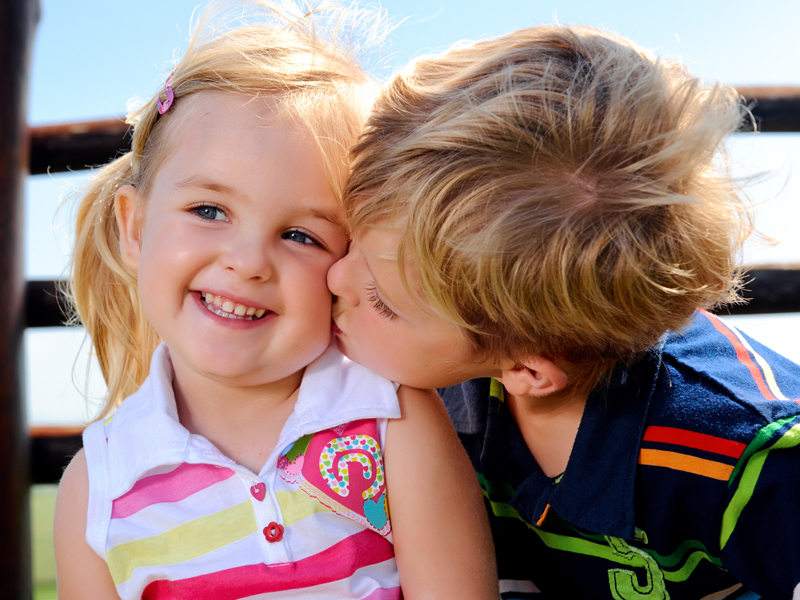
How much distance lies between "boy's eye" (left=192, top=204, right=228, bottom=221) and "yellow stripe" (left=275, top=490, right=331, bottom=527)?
410 millimetres

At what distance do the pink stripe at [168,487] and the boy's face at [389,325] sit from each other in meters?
0.28

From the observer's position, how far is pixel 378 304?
1.05m

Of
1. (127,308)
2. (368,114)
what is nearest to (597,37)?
(368,114)

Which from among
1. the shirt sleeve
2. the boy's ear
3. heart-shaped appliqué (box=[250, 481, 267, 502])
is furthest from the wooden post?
the shirt sleeve

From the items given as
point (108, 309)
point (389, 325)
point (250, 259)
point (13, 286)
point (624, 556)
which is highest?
point (250, 259)

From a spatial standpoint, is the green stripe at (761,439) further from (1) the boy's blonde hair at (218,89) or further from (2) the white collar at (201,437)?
(1) the boy's blonde hair at (218,89)

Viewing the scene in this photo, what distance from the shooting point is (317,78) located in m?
1.08

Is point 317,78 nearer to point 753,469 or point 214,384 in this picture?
point 214,384

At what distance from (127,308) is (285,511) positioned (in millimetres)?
662

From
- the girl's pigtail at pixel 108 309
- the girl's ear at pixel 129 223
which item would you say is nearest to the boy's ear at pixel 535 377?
the girl's ear at pixel 129 223

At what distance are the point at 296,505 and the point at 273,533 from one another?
49mm

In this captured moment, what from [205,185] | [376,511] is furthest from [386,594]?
[205,185]

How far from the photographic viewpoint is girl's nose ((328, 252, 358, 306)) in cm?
103

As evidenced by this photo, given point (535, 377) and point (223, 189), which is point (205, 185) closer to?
point (223, 189)
